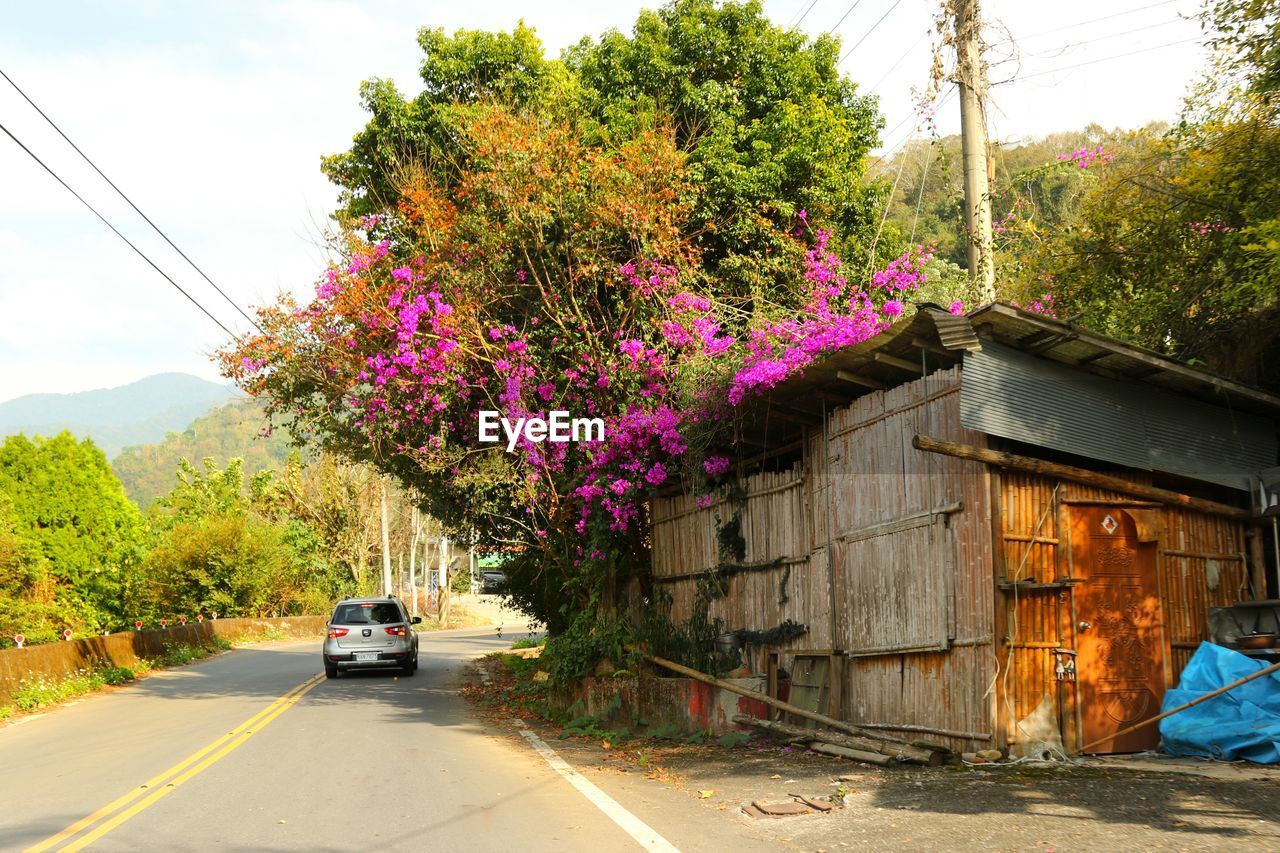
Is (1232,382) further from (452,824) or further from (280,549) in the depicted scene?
(280,549)

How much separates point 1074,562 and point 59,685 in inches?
720

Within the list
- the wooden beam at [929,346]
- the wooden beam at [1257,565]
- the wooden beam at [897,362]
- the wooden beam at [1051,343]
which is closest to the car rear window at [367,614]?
the wooden beam at [897,362]

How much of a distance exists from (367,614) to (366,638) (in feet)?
2.00

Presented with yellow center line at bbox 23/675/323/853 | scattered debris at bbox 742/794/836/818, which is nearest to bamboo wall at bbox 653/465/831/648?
scattered debris at bbox 742/794/836/818

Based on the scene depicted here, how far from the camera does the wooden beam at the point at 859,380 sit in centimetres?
1138

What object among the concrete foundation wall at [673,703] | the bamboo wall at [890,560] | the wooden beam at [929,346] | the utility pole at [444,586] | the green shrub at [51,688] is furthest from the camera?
the utility pole at [444,586]

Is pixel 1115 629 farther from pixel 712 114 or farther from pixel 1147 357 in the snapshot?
pixel 712 114

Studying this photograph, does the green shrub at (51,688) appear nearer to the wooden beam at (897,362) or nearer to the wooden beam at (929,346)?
the wooden beam at (897,362)

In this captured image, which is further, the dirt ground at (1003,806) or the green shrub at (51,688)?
the green shrub at (51,688)

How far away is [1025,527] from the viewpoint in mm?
10062

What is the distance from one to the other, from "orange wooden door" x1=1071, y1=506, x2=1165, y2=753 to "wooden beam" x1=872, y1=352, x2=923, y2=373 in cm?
205

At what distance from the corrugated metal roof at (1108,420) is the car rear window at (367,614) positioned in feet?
57.2

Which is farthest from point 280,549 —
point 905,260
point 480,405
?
point 905,260

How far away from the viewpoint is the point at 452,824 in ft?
25.8
